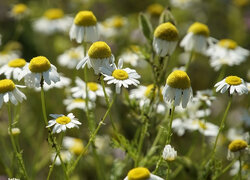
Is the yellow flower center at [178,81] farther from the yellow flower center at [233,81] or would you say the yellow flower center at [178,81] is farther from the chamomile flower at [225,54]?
the chamomile flower at [225,54]

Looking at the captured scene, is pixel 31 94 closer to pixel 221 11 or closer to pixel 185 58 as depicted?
pixel 185 58

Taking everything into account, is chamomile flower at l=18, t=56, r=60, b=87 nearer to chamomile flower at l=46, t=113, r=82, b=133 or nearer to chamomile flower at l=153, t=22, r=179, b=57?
chamomile flower at l=46, t=113, r=82, b=133

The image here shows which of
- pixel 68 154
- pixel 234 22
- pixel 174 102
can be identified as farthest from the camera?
pixel 234 22

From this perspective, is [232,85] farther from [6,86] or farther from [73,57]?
[73,57]

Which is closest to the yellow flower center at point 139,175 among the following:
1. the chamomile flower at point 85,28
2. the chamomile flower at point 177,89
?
the chamomile flower at point 177,89

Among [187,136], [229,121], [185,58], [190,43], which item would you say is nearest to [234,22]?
[185,58]

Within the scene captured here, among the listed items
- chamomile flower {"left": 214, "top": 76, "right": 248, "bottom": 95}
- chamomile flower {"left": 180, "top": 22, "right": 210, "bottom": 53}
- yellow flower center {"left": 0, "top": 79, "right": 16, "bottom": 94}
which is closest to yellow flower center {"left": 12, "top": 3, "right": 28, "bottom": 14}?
chamomile flower {"left": 180, "top": 22, "right": 210, "bottom": 53}
